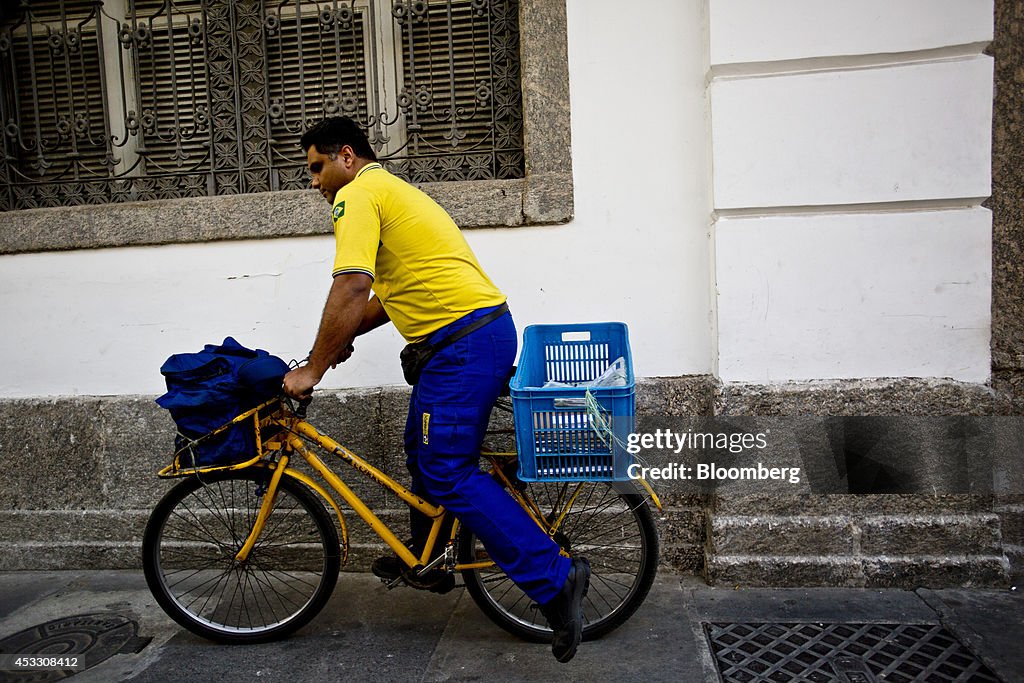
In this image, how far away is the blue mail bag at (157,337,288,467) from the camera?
9.97ft

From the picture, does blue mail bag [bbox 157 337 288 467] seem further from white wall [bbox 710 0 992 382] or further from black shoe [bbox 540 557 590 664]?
white wall [bbox 710 0 992 382]

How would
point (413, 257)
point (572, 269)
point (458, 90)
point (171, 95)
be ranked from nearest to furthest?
1. point (413, 257)
2. point (572, 269)
3. point (458, 90)
4. point (171, 95)

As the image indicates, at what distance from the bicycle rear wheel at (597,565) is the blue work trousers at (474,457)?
28cm

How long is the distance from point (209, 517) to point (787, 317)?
9.96ft

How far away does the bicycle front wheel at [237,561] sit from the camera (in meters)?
3.30

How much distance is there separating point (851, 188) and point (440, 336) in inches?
81.5

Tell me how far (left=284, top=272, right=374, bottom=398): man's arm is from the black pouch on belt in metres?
0.24

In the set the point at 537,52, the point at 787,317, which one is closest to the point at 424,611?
the point at 787,317

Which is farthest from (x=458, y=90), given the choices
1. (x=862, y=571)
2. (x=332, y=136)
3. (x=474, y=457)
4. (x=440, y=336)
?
(x=862, y=571)

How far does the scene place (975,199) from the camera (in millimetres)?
3584

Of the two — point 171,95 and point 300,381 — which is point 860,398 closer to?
point 300,381

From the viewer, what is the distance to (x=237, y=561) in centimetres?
330

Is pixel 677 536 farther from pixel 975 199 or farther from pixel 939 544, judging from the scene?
pixel 975 199

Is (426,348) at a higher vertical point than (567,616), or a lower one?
higher
